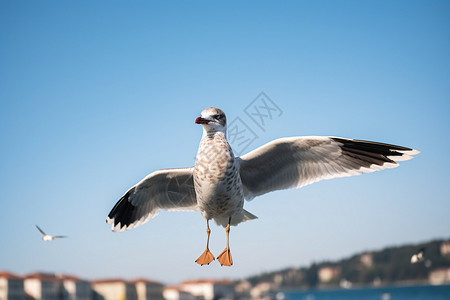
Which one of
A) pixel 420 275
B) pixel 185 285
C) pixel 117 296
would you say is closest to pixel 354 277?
pixel 420 275

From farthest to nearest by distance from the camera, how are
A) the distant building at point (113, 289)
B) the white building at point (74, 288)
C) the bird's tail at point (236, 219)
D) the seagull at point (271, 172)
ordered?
the distant building at point (113, 289) < the white building at point (74, 288) < the seagull at point (271, 172) < the bird's tail at point (236, 219)

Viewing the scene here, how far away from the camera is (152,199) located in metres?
8.34

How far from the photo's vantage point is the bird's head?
19.9ft

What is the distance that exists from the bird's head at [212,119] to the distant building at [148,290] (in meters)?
81.7

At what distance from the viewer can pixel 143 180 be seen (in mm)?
7883

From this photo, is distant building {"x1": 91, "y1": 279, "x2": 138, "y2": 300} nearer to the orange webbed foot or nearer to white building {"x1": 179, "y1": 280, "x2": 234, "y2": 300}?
white building {"x1": 179, "y1": 280, "x2": 234, "y2": 300}

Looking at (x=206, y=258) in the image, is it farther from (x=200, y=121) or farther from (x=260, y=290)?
(x=260, y=290)

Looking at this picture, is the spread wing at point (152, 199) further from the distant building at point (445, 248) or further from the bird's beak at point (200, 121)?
the distant building at point (445, 248)

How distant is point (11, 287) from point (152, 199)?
214 feet

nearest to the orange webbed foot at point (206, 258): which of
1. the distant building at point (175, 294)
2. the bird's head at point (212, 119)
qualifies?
the bird's head at point (212, 119)

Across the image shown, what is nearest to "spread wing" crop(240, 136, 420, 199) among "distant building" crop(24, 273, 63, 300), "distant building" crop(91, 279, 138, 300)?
"distant building" crop(24, 273, 63, 300)

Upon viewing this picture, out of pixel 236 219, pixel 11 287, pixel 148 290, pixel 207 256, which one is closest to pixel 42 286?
pixel 11 287

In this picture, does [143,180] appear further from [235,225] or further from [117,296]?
[117,296]

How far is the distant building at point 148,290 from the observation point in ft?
275
